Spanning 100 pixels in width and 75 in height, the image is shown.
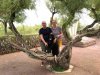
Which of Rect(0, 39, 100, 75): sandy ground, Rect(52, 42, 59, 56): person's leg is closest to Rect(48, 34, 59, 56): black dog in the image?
Rect(52, 42, 59, 56): person's leg

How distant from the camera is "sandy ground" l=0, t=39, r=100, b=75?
25.0ft

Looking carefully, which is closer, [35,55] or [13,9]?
[13,9]

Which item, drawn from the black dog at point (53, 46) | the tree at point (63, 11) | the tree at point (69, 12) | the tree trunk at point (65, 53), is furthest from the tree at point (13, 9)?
Answer: the tree trunk at point (65, 53)

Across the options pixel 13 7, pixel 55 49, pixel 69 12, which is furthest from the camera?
pixel 55 49

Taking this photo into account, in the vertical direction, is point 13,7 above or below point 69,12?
above

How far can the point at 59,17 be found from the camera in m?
7.23

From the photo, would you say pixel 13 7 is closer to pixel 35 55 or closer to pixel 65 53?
pixel 35 55

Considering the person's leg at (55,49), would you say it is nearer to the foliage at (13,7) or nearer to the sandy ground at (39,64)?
the sandy ground at (39,64)

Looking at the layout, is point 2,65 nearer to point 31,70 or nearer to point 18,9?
point 31,70

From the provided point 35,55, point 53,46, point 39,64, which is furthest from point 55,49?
point 39,64

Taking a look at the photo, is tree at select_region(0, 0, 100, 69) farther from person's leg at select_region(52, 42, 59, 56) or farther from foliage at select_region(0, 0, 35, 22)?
person's leg at select_region(52, 42, 59, 56)

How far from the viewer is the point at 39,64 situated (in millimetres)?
8609

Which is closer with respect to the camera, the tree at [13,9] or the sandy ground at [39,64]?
the tree at [13,9]

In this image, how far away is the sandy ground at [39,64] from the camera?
763cm
